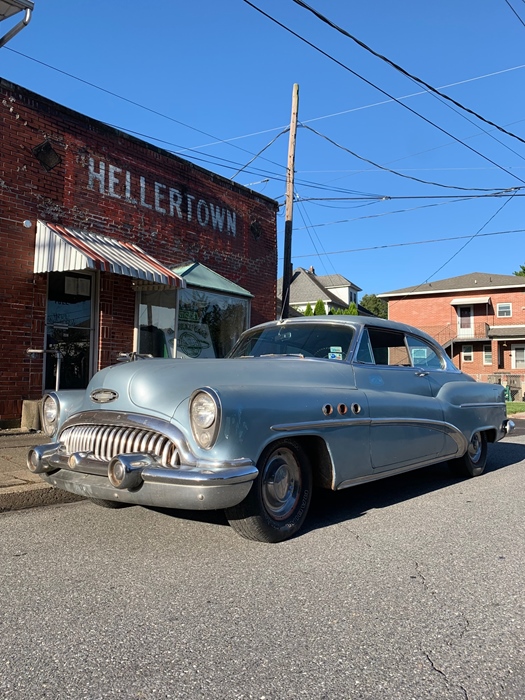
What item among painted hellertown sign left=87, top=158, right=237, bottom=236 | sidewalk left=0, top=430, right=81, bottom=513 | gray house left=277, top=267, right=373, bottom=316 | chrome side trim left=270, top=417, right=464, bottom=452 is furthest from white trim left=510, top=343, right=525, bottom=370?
sidewalk left=0, top=430, right=81, bottom=513

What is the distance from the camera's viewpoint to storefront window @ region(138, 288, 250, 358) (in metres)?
9.99

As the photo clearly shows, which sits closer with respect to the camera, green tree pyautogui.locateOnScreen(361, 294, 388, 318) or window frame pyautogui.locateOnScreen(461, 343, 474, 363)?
window frame pyautogui.locateOnScreen(461, 343, 474, 363)

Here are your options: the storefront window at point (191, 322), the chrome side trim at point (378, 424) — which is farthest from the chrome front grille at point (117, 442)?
the storefront window at point (191, 322)

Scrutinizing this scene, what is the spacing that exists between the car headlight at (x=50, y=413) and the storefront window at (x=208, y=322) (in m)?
5.87

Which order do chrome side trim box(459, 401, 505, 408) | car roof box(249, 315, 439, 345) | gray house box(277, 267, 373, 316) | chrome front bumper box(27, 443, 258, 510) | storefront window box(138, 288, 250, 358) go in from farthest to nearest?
gray house box(277, 267, 373, 316) < storefront window box(138, 288, 250, 358) < chrome side trim box(459, 401, 505, 408) < car roof box(249, 315, 439, 345) < chrome front bumper box(27, 443, 258, 510)

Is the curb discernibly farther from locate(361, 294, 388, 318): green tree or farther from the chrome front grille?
locate(361, 294, 388, 318): green tree

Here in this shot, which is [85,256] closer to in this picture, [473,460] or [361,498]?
[361,498]

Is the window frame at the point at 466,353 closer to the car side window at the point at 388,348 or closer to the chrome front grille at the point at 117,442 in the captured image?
the car side window at the point at 388,348

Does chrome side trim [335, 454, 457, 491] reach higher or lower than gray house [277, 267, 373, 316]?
lower

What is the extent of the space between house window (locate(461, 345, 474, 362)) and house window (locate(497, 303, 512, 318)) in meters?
3.00

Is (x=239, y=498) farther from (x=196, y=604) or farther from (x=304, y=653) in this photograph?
(x=304, y=653)

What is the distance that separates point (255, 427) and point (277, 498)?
605 millimetres

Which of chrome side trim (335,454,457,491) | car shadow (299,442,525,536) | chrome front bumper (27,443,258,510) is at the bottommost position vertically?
car shadow (299,442,525,536)

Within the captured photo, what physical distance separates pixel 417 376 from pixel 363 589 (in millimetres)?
2806
